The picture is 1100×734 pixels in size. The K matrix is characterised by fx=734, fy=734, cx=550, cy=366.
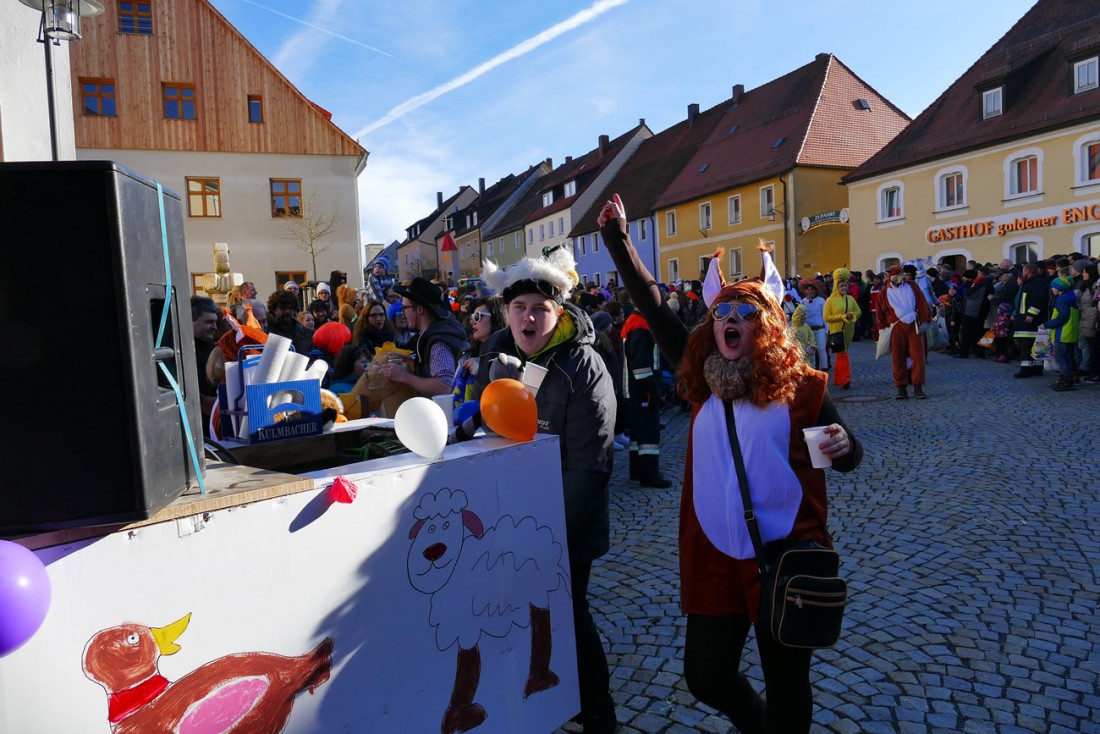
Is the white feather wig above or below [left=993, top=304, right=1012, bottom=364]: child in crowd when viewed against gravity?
above

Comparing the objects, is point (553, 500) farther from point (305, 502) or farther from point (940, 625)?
point (940, 625)

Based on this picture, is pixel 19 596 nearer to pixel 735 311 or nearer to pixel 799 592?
pixel 799 592

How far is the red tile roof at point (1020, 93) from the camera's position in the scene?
891 inches

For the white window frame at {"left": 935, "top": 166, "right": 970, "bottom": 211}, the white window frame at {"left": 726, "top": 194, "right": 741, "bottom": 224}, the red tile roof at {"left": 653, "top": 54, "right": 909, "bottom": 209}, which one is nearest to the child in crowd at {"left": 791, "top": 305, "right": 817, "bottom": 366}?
the white window frame at {"left": 935, "top": 166, "right": 970, "bottom": 211}

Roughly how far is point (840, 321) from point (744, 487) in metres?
10.3

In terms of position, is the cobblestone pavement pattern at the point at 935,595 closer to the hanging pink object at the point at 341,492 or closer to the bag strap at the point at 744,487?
the bag strap at the point at 744,487

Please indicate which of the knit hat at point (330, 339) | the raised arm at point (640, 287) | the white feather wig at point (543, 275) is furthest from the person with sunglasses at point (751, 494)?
the knit hat at point (330, 339)

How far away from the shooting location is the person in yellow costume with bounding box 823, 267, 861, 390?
11695 millimetres

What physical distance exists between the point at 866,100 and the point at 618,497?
3481 cm

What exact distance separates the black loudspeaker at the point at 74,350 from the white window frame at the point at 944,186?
94.9 feet

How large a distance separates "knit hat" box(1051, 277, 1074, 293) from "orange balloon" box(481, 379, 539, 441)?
460 inches

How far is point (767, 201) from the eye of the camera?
33.3 meters

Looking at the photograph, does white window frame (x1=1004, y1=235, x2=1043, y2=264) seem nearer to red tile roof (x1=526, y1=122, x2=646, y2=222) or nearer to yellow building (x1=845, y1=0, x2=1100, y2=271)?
yellow building (x1=845, y1=0, x2=1100, y2=271)

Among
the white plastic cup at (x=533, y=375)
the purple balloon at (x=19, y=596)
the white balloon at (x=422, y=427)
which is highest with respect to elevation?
the white plastic cup at (x=533, y=375)
